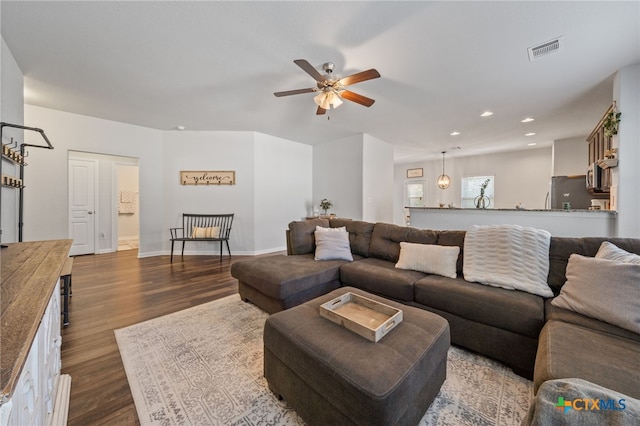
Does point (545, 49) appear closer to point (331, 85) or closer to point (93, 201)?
point (331, 85)

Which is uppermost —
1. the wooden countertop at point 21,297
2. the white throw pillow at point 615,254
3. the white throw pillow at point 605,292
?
the white throw pillow at point 615,254

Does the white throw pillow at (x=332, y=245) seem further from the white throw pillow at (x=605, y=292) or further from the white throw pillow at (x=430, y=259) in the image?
the white throw pillow at (x=605, y=292)

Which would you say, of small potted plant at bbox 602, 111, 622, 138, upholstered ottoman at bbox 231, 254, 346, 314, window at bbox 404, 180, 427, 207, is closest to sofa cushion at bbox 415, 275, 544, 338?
upholstered ottoman at bbox 231, 254, 346, 314

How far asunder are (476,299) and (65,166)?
591 centimetres

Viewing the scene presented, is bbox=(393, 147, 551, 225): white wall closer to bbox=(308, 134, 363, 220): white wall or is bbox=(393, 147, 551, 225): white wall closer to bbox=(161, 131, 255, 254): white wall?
bbox=(308, 134, 363, 220): white wall

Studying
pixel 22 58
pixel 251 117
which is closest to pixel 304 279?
pixel 251 117

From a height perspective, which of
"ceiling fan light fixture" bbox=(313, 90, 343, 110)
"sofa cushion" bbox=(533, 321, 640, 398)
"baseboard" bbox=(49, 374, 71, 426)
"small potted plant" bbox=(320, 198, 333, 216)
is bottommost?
"baseboard" bbox=(49, 374, 71, 426)

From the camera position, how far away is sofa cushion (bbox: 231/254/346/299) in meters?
2.19

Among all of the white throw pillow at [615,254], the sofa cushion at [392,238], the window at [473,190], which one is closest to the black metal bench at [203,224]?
the sofa cushion at [392,238]

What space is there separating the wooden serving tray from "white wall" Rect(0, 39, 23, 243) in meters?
3.09

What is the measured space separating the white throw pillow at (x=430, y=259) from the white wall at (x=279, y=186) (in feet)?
11.7

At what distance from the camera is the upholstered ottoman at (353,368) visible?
0.98 meters

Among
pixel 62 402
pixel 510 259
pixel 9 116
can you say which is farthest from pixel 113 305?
pixel 510 259

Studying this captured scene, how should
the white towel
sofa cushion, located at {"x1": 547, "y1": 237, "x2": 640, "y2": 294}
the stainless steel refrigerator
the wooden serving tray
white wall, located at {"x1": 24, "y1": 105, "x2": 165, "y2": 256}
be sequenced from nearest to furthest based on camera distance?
the wooden serving tray
sofa cushion, located at {"x1": 547, "y1": 237, "x2": 640, "y2": 294}
white wall, located at {"x1": 24, "y1": 105, "x2": 165, "y2": 256}
the stainless steel refrigerator
the white towel
